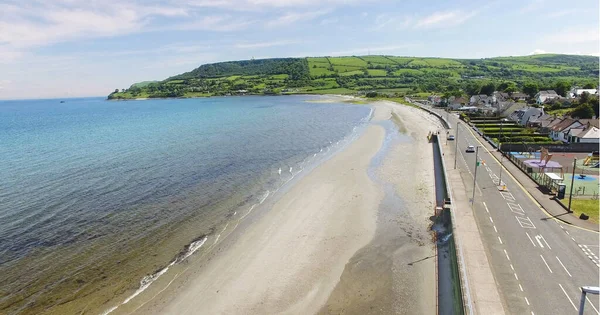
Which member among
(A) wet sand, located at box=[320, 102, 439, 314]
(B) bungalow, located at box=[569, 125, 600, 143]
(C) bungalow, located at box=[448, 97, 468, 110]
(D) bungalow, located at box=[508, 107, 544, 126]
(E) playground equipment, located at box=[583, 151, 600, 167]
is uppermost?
(C) bungalow, located at box=[448, 97, 468, 110]

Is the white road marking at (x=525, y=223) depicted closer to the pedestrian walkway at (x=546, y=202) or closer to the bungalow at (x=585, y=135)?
the pedestrian walkway at (x=546, y=202)

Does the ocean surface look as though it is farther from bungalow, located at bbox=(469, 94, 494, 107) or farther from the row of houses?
bungalow, located at bbox=(469, 94, 494, 107)

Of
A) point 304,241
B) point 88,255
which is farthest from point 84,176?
point 304,241

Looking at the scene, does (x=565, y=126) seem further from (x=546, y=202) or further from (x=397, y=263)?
(x=397, y=263)

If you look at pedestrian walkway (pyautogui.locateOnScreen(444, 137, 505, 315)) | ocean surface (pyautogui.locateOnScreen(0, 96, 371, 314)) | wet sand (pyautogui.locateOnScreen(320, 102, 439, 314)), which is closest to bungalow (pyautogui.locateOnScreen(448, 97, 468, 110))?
ocean surface (pyautogui.locateOnScreen(0, 96, 371, 314))

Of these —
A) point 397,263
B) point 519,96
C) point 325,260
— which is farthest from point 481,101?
point 325,260

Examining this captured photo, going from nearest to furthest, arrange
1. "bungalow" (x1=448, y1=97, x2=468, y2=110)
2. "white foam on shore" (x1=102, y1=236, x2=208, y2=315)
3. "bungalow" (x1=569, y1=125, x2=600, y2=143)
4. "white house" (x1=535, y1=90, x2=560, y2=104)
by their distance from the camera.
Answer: "white foam on shore" (x1=102, y1=236, x2=208, y2=315) → "bungalow" (x1=569, y1=125, x2=600, y2=143) → "white house" (x1=535, y1=90, x2=560, y2=104) → "bungalow" (x1=448, y1=97, x2=468, y2=110)
